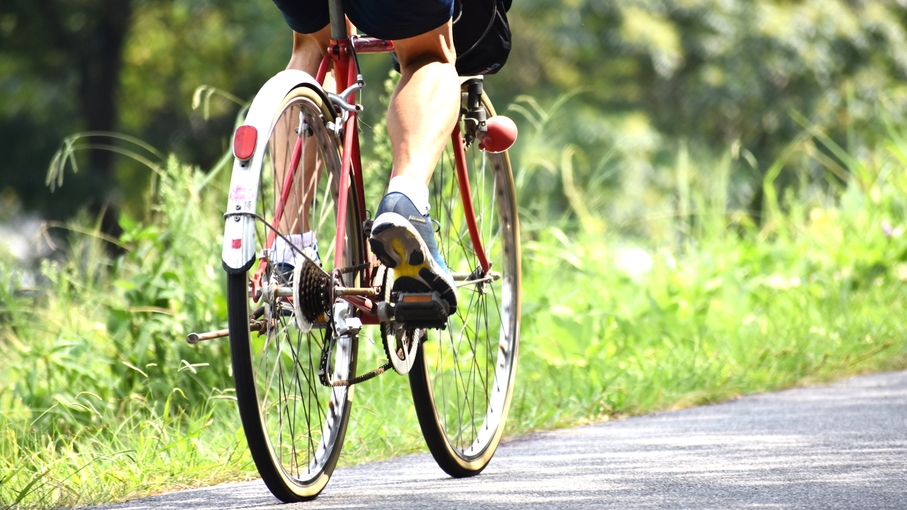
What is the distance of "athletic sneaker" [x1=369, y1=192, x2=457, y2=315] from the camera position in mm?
2291

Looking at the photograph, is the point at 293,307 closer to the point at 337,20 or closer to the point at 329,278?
the point at 329,278

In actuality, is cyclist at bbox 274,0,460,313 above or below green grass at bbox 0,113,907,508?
above

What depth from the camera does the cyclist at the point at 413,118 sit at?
7.63ft

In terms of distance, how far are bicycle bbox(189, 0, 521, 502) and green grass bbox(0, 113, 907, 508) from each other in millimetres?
370

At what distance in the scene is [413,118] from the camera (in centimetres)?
244

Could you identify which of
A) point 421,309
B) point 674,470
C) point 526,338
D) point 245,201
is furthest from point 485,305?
point 245,201

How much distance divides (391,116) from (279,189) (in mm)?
268

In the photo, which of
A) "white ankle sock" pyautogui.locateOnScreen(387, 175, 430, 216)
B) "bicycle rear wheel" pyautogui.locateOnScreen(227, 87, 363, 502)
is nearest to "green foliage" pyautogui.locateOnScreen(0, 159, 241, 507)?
"bicycle rear wheel" pyautogui.locateOnScreen(227, 87, 363, 502)

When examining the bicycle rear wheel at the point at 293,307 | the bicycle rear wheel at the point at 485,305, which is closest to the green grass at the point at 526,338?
the bicycle rear wheel at the point at 485,305

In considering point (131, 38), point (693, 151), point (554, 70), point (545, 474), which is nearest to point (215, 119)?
point (131, 38)

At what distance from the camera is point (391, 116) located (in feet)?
8.06

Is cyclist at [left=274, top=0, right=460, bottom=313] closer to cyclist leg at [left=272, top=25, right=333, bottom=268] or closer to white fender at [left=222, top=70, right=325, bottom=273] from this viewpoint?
cyclist leg at [left=272, top=25, right=333, bottom=268]

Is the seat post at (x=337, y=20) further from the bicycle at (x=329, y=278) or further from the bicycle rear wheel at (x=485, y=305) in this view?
the bicycle rear wheel at (x=485, y=305)

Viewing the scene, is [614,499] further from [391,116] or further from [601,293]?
[601,293]
